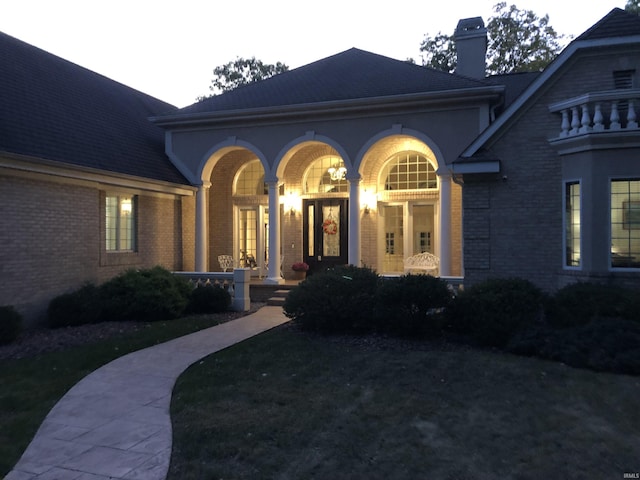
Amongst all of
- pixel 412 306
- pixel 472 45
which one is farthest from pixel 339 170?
pixel 412 306

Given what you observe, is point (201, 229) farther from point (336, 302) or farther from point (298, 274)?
point (336, 302)

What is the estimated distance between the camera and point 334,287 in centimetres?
977

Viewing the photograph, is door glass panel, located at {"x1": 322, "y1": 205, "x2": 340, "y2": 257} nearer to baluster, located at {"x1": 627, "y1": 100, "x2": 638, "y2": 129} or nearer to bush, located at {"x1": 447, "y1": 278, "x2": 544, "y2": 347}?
bush, located at {"x1": 447, "y1": 278, "x2": 544, "y2": 347}

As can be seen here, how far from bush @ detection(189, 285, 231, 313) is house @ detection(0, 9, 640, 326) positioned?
2.37m

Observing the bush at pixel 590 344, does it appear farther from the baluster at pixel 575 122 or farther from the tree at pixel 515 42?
the tree at pixel 515 42

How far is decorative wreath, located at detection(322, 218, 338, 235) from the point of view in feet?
56.0

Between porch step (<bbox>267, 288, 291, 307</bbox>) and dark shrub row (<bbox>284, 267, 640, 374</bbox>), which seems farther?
porch step (<bbox>267, 288, 291, 307</bbox>)

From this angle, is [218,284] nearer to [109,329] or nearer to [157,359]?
[109,329]

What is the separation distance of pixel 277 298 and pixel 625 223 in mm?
8572

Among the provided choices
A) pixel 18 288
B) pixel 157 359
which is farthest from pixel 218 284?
pixel 157 359

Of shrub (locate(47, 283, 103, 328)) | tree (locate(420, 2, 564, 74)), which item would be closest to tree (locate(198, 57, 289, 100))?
tree (locate(420, 2, 564, 74))

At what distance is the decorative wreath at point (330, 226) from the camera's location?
1706 cm

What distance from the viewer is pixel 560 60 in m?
10.3

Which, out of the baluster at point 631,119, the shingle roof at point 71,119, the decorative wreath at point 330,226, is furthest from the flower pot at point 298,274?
the baluster at point 631,119
